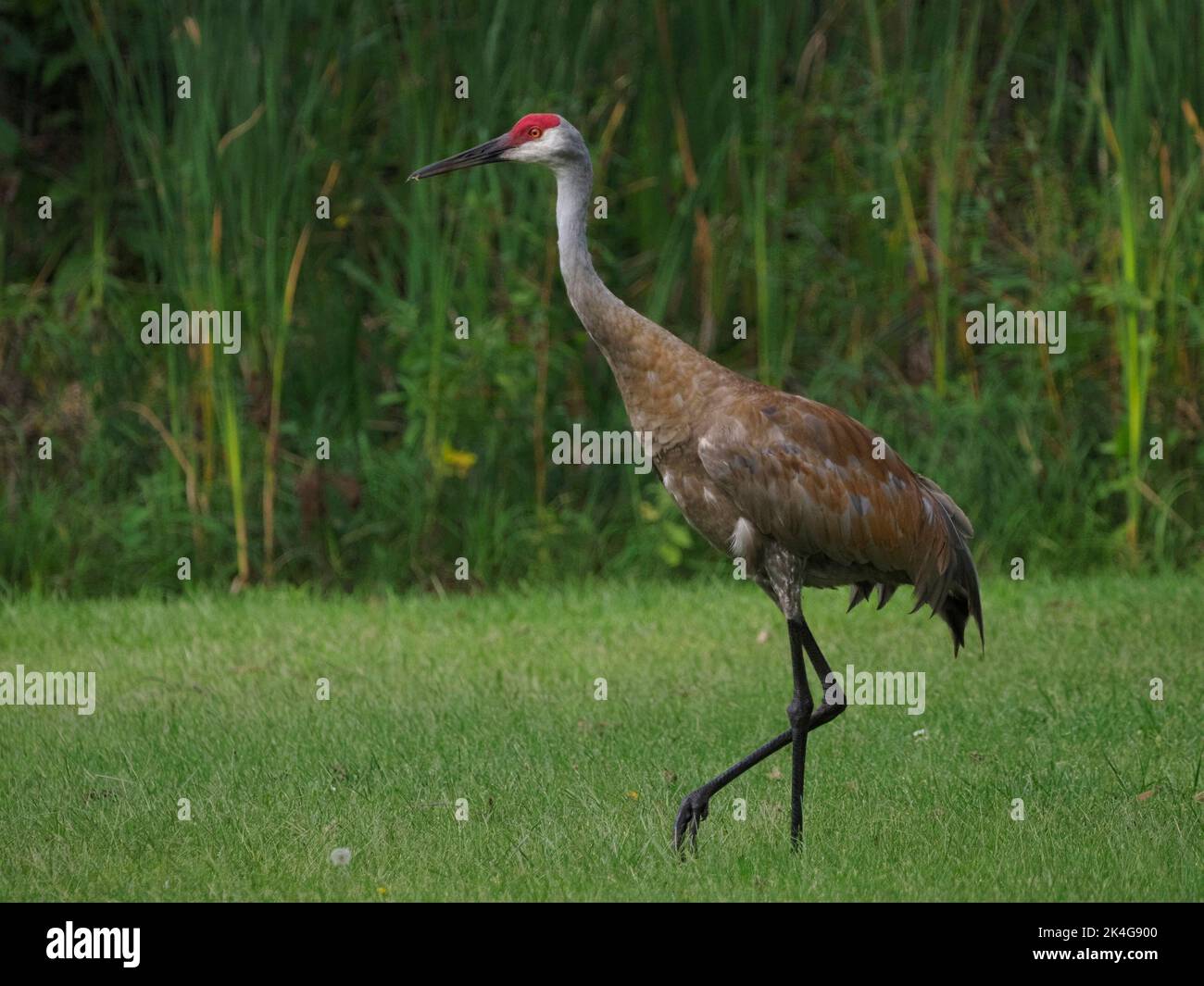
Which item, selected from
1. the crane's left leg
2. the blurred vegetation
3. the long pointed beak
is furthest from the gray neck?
the blurred vegetation

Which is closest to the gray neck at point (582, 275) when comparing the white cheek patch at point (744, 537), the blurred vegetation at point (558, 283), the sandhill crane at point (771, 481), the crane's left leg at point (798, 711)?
the sandhill crane at point (771, 481)

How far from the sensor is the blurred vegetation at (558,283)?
912 centimetres

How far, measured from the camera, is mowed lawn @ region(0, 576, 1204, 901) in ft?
16.6

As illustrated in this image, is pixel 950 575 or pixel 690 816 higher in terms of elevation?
pixel 950 575

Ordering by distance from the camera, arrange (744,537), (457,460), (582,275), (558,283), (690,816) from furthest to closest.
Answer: (558,283), (457,460), (582,275), (744,537), (690,816)

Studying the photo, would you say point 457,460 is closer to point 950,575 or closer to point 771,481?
point 950,575

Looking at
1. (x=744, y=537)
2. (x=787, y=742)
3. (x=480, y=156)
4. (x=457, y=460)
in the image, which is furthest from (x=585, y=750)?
(x=457, y=460)

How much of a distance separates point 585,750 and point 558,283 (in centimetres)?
373

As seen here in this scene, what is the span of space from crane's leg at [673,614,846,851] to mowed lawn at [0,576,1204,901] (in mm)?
84

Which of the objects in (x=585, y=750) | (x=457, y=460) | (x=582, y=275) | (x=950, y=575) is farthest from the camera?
(x=457, y=460)

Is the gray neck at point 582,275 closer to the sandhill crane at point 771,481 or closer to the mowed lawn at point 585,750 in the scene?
the sandhill crane at point 771,481

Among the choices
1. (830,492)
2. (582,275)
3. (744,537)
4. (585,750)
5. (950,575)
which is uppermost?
(582,275)

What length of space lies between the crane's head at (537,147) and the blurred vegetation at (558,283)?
3.10m

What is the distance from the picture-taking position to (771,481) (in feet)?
17.6
